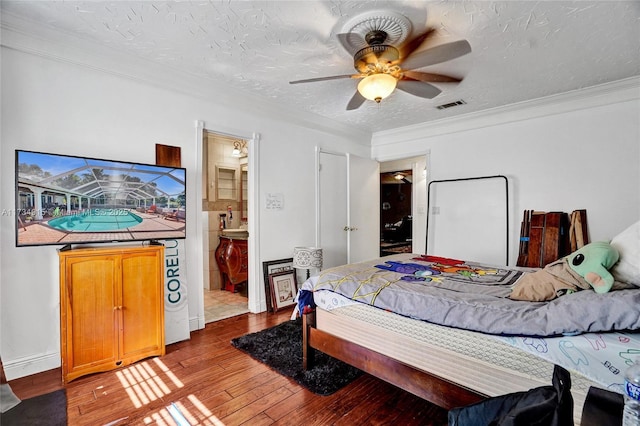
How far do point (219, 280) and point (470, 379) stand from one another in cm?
398

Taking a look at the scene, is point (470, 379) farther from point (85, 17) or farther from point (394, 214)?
point (394, 214)

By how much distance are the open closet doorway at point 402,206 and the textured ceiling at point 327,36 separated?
2726 millimetres

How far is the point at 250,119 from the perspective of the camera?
3.56m

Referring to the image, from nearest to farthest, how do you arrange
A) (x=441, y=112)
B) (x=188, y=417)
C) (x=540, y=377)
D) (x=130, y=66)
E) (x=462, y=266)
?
(x=540, y=377) → (x=188, y=417) → (x=130, y=66) → (x=462, y=266) → (x=441, y=112)

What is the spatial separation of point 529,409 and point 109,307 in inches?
104

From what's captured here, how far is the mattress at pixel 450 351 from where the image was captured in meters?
1.38

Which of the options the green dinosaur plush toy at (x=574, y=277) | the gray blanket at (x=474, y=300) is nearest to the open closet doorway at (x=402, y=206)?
the gray blanket at (x=474, y=300)

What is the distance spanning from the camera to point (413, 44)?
7.54 feet

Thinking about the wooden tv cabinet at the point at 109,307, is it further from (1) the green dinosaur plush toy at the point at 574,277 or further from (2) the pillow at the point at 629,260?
(2) the pillow at the point at 629,260

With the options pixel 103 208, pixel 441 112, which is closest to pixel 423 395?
pixel 103 208

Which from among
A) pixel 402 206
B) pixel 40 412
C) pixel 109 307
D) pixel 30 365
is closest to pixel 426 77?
pixel 109 307

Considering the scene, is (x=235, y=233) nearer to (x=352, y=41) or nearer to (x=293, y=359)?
(x=293, y=359)

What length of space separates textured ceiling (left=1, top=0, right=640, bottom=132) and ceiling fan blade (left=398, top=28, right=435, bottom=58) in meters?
0.06

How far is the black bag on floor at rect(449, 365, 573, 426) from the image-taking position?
2.64ft
